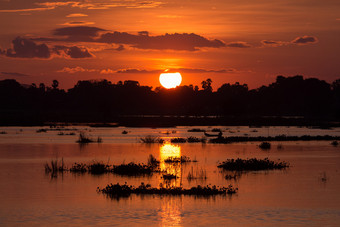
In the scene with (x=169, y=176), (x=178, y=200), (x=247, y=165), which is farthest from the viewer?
(x=247, y=165)

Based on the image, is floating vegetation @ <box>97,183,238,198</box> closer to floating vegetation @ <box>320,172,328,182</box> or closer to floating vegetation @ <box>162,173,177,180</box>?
floating vegetation @ <box>162,173,177,180</box>

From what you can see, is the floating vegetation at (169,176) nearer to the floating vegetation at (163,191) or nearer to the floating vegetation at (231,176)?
the floating vegetation at (231,176)

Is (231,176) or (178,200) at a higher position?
(231,176)

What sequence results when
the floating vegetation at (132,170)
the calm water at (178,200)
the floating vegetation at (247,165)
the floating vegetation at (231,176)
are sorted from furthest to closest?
1. the floating vegetation at (247,165)
2. the floating vegetation at (132,170)
3. the floating vegetation at (231,176)
4. the calm water at (178,200)

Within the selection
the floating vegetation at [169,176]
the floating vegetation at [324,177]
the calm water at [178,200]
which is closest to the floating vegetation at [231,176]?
the calm water at [178,200]

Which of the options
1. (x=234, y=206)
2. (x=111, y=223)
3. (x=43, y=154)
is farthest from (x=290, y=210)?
(x=43, y=154)

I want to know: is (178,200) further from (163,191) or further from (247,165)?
(247,165)

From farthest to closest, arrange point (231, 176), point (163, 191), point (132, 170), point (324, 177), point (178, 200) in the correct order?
point (132, 170) → point (231, 176) → point (324, 177) → point (163, 191) → point (178, 200)

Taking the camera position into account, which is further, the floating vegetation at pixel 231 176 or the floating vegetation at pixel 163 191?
the floating vegetation at pixel 231 176

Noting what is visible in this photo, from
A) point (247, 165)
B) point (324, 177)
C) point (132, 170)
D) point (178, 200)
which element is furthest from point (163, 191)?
point (247, 165)

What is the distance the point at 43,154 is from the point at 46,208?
33.7 meters

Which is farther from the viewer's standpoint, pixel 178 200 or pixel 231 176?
pixel 231 176

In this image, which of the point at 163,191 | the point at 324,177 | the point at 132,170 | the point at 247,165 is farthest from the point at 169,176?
the point at 324,177

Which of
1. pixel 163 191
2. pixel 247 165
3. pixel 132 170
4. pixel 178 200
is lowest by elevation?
pixel 178 200
